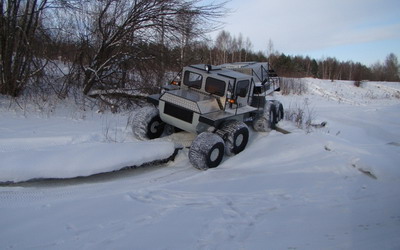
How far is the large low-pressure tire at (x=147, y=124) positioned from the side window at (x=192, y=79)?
0.99 meters

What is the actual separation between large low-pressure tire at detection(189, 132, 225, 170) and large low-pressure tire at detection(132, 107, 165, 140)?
155cm

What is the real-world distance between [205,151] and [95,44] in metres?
6.75

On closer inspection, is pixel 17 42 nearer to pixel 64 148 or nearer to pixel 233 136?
pixel 64 148

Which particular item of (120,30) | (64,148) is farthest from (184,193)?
(120,30)

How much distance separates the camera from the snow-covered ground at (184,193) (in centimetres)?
343

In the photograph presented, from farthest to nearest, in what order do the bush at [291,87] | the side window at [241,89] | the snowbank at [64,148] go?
the bush at [291,87]
the side window at [241,89]
the snowbank at [64,148]

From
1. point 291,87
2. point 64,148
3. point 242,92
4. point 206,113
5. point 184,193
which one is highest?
point 291,87

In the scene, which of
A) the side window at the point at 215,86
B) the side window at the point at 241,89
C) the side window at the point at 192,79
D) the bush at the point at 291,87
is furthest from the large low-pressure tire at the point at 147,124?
the bush at the point at 291,87

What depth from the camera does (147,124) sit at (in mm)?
7461

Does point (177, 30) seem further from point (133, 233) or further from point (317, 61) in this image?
point (317, 61)

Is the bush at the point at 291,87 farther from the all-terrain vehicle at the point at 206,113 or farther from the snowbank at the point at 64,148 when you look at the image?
the snowbank at the point at 64,148

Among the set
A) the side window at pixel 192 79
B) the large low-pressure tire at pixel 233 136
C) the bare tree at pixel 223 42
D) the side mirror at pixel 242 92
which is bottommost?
the large low-pressure tire at pixel 233 136

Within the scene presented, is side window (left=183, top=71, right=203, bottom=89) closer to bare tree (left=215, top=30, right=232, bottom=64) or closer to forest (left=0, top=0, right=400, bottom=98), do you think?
forest (left=0, top=0, right=400, bottom=98)

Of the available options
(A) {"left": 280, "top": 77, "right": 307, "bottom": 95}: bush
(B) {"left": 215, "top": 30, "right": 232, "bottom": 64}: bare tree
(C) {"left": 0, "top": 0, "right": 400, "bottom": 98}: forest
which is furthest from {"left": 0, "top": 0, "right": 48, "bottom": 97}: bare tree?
(B) {"left": 215, "top": 30, "right": 232, "bottom": 64}: bare tree
